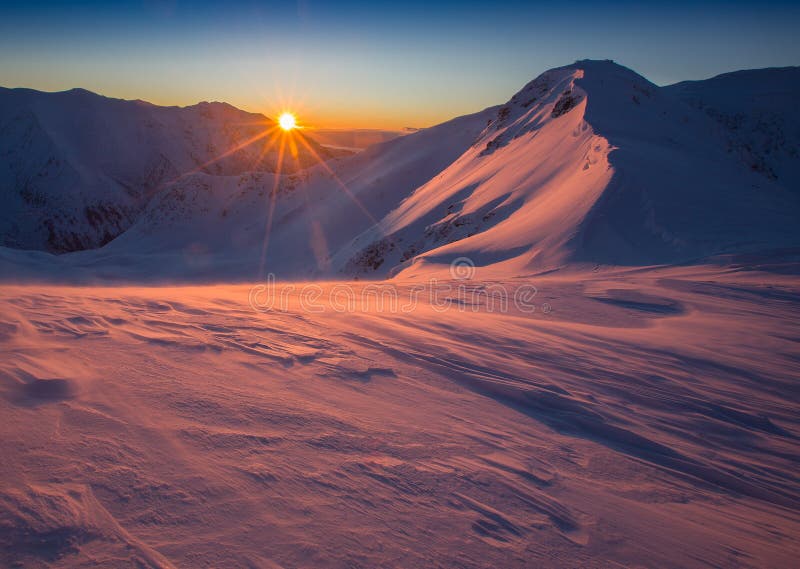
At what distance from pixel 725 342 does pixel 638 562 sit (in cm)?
318

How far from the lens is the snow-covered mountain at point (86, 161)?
3484 inches

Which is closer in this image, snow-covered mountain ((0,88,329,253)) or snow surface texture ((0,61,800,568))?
snow surface texture ((0,61,800,568))

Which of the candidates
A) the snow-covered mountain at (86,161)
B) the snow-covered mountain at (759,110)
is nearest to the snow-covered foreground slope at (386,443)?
the snow-covered mountain at (759,110)

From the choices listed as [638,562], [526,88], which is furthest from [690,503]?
[526,88]

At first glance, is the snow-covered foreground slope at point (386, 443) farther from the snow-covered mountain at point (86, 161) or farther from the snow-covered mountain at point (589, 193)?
the snow-covered mountain at point (86, 161)

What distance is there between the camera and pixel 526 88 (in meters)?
24.6

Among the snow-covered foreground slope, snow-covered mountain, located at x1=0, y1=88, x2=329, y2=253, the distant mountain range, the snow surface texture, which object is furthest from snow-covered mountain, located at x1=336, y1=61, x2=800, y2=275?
snow-covered mountain, located at x1=0, y1=88, x2=329, y2=253

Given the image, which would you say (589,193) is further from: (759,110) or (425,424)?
(759,110)

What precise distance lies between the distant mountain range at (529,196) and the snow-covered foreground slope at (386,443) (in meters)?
4.58

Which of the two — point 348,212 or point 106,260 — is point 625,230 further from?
point 106,260

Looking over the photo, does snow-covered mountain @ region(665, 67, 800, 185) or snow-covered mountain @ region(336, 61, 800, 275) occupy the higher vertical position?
snow-covered mountain @ region(665, 67, 800, 185)

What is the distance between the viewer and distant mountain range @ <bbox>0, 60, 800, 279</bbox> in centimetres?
877

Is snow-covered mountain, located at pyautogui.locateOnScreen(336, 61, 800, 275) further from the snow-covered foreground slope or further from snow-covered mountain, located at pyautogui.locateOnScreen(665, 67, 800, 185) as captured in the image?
the snow-covered foreground slope

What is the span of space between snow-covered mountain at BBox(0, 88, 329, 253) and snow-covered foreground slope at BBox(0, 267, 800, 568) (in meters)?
98.0
